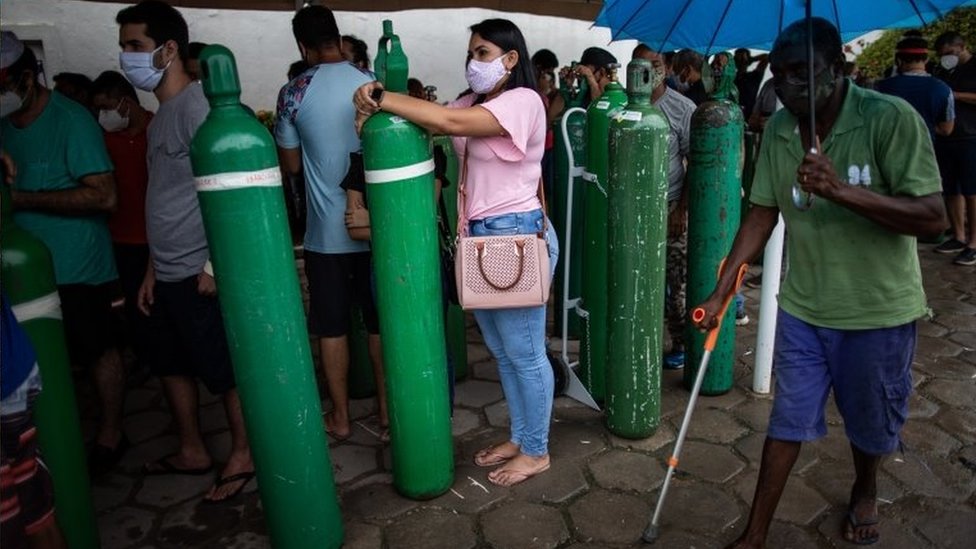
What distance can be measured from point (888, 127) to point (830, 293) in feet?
1.87

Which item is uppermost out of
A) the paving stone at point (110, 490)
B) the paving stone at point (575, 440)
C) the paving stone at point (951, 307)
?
the paving stone at point (110, 490)

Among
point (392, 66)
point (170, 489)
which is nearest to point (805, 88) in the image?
point (392, 66)

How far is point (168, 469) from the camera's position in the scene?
341cm

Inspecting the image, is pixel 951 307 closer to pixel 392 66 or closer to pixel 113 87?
pixel 392 66

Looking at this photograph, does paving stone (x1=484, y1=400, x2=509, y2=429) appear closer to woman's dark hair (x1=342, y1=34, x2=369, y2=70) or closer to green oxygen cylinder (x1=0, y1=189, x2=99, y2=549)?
green oxygen cylinder (x1=0, y1=189, x2=99, y2=549)

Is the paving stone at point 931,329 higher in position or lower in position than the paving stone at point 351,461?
lower

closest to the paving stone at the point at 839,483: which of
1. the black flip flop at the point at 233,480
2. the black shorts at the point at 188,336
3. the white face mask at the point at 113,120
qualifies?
the black flip flop at the point at 233,480

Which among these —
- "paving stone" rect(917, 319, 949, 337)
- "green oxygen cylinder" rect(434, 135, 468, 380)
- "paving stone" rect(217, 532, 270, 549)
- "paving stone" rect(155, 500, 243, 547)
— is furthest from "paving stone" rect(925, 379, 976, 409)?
"paving stone" rect(155, 500, 243, 547)

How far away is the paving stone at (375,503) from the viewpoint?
9.93 ft

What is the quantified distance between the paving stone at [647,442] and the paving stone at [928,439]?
112cm

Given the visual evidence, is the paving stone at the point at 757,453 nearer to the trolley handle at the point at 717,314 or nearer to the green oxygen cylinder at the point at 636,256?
the green oxygen cylinder at the point at 636,256

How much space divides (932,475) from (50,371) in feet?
11.7

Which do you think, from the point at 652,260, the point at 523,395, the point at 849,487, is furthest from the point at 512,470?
the point at 849,487

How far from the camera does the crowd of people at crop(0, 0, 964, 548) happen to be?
88.9 inches
